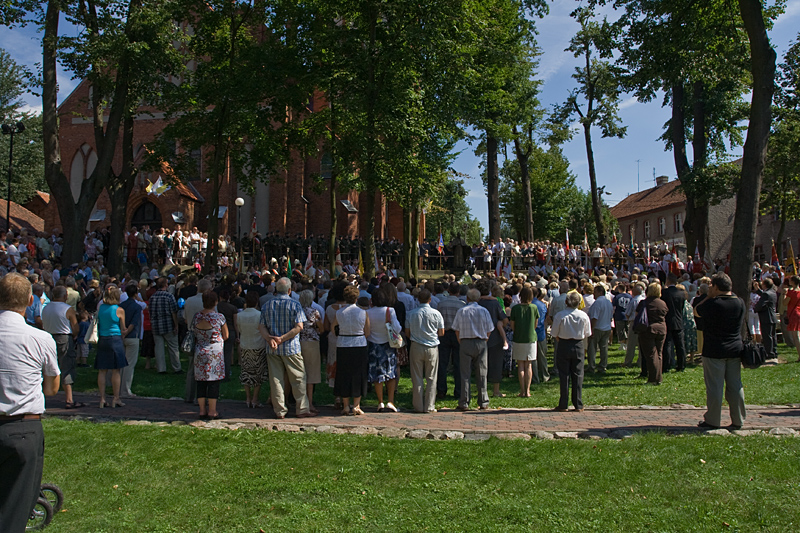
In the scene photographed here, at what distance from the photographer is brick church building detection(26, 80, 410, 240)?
3594 cm

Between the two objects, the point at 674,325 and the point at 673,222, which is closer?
the point at 674,325

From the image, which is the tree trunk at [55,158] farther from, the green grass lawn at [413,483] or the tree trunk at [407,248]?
the green grass lawn at [413,483]

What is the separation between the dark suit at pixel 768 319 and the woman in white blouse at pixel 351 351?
1005cm

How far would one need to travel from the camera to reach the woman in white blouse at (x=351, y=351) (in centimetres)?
916

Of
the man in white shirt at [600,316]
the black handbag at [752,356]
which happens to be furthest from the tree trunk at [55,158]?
the black handbag at [752,356]

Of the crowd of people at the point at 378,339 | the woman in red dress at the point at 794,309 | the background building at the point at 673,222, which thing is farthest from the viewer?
the background building at the point at 673,222

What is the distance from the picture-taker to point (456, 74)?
19.5m

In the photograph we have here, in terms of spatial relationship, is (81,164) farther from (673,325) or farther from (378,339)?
(673,325)

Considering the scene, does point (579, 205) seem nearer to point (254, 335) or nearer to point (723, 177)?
point (723, 177)

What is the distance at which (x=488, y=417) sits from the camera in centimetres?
918

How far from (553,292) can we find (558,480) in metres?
7.20

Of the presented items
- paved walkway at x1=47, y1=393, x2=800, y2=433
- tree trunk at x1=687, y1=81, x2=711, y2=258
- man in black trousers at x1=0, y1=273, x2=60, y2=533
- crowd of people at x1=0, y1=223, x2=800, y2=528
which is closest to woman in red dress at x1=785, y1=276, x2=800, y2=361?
crowd of people at x1=0, y1=223, x2=800, y2=528

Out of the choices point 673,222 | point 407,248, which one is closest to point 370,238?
point 407,248

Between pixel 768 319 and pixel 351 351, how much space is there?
10.4 metres
